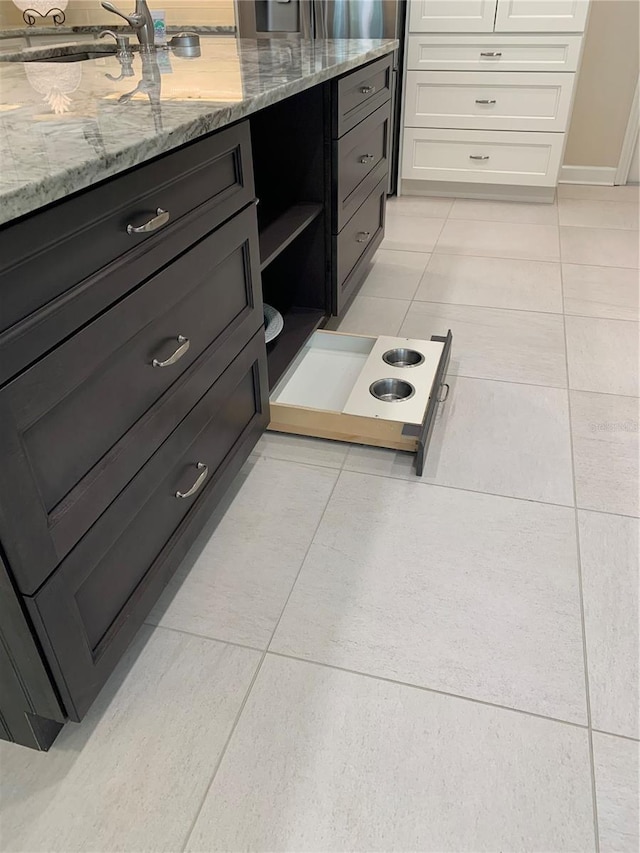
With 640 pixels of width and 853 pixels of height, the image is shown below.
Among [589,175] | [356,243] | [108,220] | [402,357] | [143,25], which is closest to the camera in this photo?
[108,220]

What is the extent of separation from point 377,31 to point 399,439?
2565 millimetres

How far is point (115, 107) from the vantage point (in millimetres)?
1097

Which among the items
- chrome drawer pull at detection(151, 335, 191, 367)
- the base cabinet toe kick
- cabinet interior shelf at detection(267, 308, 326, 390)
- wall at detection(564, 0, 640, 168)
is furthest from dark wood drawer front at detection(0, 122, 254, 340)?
wall at detection(564, 0, 640, 168)

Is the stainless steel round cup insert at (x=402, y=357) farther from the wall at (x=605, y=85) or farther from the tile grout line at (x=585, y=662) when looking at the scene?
the wall at (x=605, y=85)

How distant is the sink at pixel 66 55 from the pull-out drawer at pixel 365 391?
4.62 ft

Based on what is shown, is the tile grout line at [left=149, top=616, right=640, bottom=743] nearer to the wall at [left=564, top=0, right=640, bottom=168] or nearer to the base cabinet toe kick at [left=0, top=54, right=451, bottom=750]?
the base cabinet toe kick at [left=0, top=54, right=451, bottom=750]

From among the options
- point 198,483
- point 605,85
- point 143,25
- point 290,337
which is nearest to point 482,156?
point 605,85

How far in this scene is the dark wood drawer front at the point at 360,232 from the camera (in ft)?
6.94

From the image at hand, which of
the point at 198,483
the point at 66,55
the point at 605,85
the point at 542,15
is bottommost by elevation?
the point at 198,483

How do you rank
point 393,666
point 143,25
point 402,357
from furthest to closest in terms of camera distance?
point 143,25, point 402,357, point 393,666

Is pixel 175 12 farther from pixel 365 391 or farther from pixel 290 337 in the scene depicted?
pixel 365 391

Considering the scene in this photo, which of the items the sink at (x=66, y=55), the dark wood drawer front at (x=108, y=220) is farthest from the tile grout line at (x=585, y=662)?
the sink at (x=66, y=55)

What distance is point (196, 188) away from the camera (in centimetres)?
111

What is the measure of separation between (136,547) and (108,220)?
53 cm
